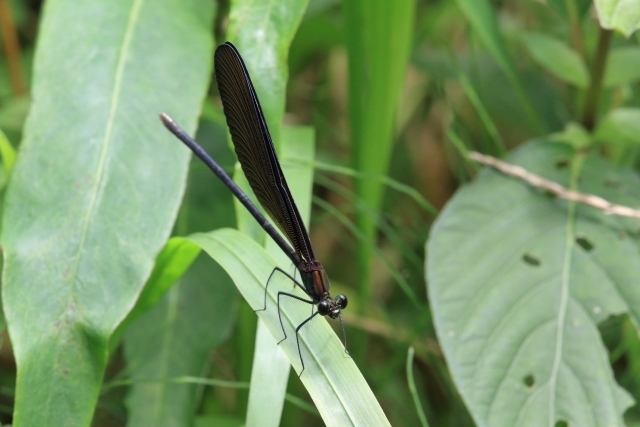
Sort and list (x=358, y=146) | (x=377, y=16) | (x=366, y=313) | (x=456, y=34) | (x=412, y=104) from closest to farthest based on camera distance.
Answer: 1. (x=377, y=16)
2. (x=358, y=146)
3. (x=366, y=313)
4. (x=412, y=104)
5. (x=456, y=34)

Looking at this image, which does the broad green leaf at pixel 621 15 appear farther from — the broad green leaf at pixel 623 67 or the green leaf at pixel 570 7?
the broad green leaf at pixel 623 67

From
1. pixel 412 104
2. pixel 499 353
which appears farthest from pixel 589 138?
pixel 412 104

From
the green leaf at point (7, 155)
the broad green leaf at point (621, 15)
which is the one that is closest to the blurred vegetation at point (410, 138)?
the green leaf at point (7, 155)

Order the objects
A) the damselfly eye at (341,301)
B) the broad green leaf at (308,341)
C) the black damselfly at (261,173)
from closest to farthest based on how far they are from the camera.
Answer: the broad green leaf at (308,341) → the black damselfly at (261,173) → the damselfly eye at (341,301)

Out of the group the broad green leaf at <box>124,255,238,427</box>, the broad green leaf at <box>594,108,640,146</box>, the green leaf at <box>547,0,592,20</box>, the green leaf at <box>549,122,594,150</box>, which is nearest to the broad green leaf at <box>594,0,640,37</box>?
the green leaf at <box>547,0,592,20</box>

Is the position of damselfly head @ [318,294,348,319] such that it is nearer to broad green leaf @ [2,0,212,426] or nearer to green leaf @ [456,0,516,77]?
broad green leaf @ [2,0,212,426]

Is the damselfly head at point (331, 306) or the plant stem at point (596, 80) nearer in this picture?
the damselfly head at point (331, 306)

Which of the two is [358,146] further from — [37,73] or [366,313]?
[37,73]
